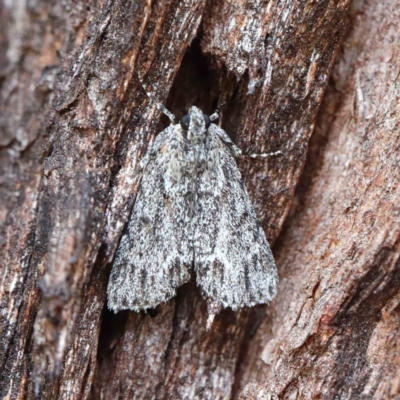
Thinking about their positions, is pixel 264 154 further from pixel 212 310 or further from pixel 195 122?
pixel 212 310

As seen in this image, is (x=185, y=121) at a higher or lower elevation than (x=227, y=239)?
higher

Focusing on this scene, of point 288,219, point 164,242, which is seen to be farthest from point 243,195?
point 164,242

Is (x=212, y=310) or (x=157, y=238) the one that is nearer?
(x=212, y=310)

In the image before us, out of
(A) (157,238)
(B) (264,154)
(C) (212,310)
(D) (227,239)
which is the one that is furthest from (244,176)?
(C) (212,310)

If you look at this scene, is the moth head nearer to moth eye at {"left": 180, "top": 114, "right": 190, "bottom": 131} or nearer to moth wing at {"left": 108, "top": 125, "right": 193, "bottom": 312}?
moth eye at {"left": 180, "top": 114, "right": 190, "bottom": 131}

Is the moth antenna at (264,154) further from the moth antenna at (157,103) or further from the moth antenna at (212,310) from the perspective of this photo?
the moth antenna at (212,310)

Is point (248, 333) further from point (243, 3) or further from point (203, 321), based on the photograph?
point (243, 3)

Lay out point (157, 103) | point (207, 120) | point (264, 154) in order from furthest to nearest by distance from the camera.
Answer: point (207, 120), point (264, 154), point (157, 103)

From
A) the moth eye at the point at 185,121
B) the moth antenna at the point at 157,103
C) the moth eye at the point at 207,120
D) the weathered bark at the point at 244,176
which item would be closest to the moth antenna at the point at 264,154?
the weathered bark at the point at 244,176
